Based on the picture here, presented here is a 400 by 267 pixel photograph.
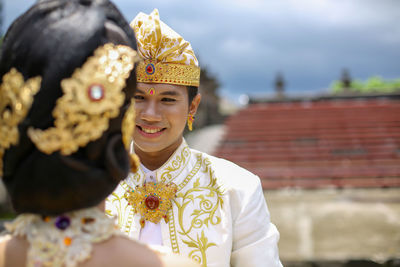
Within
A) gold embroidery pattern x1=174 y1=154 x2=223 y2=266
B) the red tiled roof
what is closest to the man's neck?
gold embroidery pattern x1=174 y1=154 x2=223 y2=266

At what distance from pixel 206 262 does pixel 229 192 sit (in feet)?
1.10

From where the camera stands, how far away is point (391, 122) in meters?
13.9

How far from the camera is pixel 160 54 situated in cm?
186

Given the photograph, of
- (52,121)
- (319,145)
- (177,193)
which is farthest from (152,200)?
(319,145)

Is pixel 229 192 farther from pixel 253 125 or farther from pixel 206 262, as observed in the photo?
pixel 253 125

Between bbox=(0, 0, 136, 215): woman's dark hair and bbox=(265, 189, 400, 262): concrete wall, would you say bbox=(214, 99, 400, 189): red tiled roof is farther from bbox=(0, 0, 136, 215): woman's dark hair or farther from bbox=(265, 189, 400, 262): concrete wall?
bbox=(0, 0, 136, 215): woman's dark hair

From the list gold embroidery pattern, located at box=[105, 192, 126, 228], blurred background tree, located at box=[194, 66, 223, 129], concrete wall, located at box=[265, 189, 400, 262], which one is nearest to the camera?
gold embroidery pattern, located at box=[105, 192, 126, 228]

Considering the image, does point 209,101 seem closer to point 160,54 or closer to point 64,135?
point 160,54

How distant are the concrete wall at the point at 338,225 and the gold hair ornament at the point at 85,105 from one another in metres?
4.15

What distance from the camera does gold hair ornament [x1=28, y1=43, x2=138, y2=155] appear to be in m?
0.89

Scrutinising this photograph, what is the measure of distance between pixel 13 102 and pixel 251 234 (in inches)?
47.8

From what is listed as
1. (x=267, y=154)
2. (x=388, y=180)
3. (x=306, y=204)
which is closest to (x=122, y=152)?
(x=306, y=204)

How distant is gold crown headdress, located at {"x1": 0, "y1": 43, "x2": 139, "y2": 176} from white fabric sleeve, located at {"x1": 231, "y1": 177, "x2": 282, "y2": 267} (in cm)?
103

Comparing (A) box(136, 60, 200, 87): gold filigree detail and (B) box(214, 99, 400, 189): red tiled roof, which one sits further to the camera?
(B) box(214, 99, 400, 189): red tiled roof
